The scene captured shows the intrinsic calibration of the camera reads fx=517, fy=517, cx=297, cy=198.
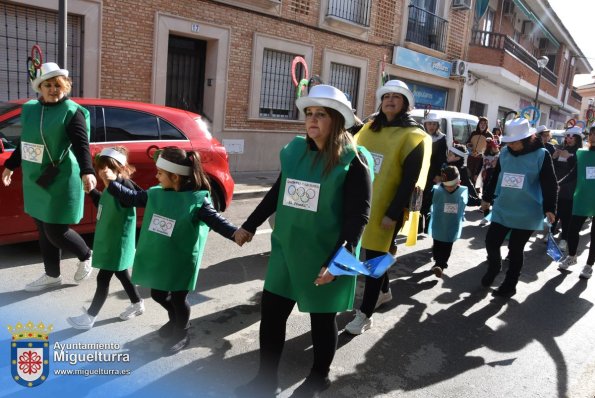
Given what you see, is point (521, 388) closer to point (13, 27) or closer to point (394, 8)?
point (13, 27)

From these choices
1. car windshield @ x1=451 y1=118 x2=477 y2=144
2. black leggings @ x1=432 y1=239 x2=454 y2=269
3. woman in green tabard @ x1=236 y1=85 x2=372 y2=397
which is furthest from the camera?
→ car windshield @ x1=451 y1=118 x2=477 y2=144

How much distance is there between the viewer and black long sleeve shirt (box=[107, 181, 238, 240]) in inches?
124

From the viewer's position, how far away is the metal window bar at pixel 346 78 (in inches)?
600

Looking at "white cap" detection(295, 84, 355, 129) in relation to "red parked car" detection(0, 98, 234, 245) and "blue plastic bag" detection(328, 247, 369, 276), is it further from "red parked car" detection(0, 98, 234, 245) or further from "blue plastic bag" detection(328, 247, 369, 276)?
"red parked car" detection(0, 98, 234, 245)

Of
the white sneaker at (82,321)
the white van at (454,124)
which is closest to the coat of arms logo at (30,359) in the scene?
the white sneaker at (82,321)

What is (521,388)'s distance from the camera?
11.4ft

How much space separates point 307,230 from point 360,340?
163 centimetres

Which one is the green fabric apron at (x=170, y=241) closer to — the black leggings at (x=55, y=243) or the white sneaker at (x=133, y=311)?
the white sneaker at (x=133, y=311)

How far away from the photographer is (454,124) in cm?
1176

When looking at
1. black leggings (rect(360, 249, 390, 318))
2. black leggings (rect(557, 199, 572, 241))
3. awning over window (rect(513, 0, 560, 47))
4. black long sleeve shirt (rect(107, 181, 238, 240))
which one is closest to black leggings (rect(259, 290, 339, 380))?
black long sleeve shirt (rect(107, 181, 238, 240))

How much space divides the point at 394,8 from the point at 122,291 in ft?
47.6

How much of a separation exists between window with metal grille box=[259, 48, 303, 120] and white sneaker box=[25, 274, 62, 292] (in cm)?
934

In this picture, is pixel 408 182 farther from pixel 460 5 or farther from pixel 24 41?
pixel 460 5

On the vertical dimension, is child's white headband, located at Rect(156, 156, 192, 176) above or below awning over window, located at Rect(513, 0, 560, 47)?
below
